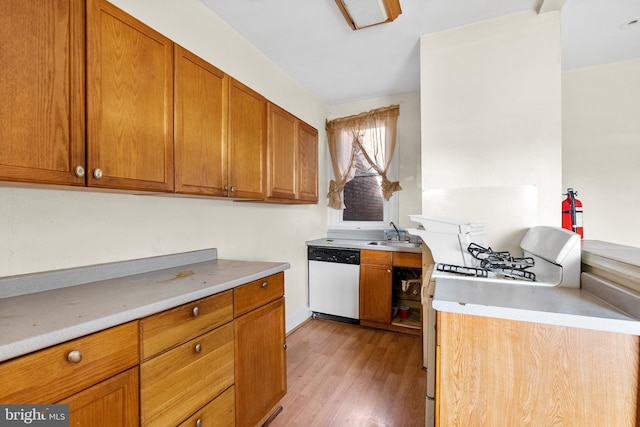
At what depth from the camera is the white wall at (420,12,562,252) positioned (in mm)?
1897

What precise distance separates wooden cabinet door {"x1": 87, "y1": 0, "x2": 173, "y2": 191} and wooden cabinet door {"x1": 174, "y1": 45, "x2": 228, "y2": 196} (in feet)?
0.16

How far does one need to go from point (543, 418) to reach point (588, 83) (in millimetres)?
3274

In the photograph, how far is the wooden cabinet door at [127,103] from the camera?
1.06 meters

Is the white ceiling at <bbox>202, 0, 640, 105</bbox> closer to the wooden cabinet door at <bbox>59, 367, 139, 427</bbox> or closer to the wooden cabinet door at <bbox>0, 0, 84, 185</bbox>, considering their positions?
the wooden cabinet door at <bbox>0, 0, 84, 185</bbox>

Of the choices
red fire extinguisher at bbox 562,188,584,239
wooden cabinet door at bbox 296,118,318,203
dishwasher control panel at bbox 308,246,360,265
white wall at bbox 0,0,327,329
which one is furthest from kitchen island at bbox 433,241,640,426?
dishwasher control panel at bbox 308,246,360,265

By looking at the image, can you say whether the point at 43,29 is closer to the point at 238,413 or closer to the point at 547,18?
the point at 238,413

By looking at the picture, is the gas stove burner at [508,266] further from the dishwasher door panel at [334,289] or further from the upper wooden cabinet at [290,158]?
the dishwasher door panel at [334,289]

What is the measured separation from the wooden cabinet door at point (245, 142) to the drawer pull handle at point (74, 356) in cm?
106

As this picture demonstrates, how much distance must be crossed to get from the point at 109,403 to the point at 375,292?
239 cm

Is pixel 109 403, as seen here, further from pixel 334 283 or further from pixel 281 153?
pixel 334 283

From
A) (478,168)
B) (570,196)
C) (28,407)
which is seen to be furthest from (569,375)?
(28,407)

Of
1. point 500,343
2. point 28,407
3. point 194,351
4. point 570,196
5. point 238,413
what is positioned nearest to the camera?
point 28,407

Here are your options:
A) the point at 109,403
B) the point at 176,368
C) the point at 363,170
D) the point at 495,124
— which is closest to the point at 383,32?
the point at 495,124

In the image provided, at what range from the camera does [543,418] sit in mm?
931
